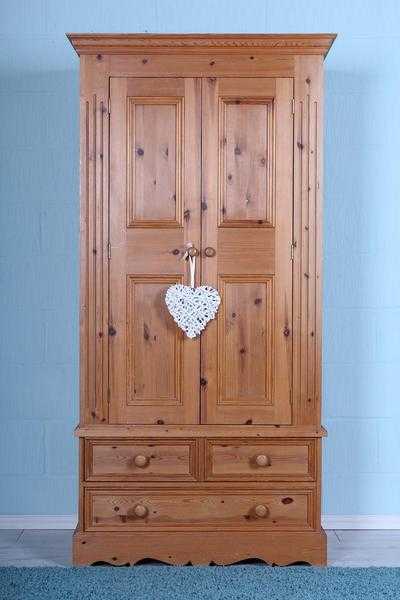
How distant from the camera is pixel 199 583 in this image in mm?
2768

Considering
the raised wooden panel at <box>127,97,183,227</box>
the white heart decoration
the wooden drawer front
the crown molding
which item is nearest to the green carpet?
the wooden drawer front

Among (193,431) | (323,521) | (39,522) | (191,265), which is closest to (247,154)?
(191,265)

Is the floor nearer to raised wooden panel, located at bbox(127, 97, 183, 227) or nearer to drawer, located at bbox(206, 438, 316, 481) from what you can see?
drawer, located at bbox(206, 438, 316, 481)

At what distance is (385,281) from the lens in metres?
3.43

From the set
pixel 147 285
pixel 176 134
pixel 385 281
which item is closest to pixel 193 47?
pixel 176 134

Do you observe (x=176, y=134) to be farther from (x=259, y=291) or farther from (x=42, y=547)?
(x=42, y=547)

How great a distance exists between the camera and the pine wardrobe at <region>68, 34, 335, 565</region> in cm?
288

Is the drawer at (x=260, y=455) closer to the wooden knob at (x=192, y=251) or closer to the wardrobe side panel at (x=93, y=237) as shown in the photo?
the wardrobe side panel at (x=93, y=237)

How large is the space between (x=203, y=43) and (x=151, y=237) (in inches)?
28.7

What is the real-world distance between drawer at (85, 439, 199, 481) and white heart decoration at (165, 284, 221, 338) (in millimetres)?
429

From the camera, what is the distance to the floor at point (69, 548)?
3029 mm

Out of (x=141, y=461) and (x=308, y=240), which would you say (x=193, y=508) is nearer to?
(x=141, y=461)

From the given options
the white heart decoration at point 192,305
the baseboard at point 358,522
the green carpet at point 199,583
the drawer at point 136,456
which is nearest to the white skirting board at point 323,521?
the baseboard at point 358,522

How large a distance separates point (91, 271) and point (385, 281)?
4.34 ft
